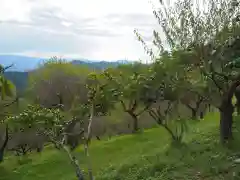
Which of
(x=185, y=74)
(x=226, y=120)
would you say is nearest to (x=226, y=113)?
(x=226, y=120)

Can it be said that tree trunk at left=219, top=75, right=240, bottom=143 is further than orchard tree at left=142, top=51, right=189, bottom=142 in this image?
No

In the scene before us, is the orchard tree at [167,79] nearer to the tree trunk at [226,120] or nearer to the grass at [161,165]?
the tree trunk at [226,120]

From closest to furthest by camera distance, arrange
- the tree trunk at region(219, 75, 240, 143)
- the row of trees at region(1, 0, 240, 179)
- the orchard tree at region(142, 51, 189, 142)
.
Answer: the row of trees at region(1, 0, 240, 179), the tree trunk at region(219, 75, 240, 143), the orchard tree at region(142, 51, 189, 142)

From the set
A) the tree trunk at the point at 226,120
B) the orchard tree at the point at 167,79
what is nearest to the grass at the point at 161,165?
the tree trunk at the point at 226,120

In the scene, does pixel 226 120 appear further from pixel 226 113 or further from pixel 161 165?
pixel 161 165

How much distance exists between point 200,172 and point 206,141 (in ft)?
18.2

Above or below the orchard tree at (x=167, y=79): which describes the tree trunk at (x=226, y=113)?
below

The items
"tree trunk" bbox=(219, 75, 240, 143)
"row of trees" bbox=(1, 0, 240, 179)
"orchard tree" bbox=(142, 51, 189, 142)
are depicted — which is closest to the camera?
"row of trees" bbox=(1, 0, 240, 179)

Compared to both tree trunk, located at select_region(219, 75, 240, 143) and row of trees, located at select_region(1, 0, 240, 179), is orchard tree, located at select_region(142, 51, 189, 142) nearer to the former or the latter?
row of trees, located at select_region(1, 0, 240, 179)

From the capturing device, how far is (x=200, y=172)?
11.2m

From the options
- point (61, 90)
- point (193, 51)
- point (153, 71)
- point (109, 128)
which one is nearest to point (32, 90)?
point (61, 90)

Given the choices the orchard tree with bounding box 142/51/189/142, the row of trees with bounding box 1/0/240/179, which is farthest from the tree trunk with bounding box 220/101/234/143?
the orchard tree with bounding box 142/51/189/142

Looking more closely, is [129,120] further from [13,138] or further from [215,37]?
[215,37]

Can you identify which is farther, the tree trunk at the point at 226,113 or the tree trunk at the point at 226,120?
the tree trunk at the point at 226,120
